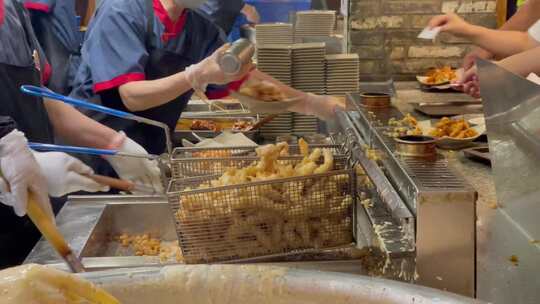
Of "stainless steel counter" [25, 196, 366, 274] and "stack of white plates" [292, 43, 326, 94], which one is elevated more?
"stack of white plates" [292, 43, 326, 94]

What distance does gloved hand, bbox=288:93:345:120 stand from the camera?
6.55 feet

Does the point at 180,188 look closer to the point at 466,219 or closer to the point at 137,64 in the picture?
the point at 466,219

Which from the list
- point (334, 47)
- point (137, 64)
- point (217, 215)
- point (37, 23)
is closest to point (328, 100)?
point (137, 64)

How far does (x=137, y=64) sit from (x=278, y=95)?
508 mm

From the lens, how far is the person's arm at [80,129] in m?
1.94

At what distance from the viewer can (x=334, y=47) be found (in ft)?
9.34

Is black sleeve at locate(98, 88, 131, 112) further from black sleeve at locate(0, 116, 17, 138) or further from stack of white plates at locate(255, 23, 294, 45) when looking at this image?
black sleeve at locate(0, 116, 17, 138)

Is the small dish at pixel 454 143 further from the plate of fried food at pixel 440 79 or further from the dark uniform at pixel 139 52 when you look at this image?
the plate of fried food at pixel 440 79

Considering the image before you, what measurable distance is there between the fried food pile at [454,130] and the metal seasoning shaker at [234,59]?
62 centimetres

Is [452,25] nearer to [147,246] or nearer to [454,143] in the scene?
[454,143]

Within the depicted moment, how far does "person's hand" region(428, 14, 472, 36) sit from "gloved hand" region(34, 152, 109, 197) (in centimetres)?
212

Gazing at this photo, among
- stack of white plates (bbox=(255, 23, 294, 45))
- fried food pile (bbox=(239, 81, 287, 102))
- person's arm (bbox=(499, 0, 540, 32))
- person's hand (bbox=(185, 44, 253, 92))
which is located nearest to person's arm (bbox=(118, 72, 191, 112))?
person's hand (bbox=(185, 44, 253, 92))

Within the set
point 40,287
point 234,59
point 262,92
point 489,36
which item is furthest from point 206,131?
point 40,287

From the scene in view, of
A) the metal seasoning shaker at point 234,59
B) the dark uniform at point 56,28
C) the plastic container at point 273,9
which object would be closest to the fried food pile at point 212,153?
the metal seasoning shaker at point 234,59
